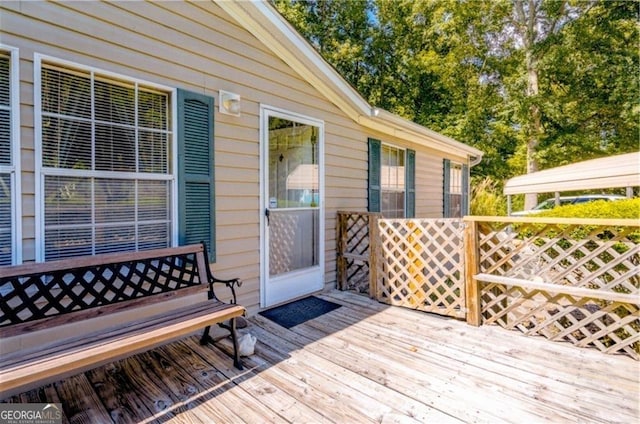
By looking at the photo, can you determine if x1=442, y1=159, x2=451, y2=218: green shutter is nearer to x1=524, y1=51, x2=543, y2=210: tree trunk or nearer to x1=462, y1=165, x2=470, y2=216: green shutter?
x1=462, y1=165, x2=470, y2=216: green shutter

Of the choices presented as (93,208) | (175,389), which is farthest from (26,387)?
(93,208)

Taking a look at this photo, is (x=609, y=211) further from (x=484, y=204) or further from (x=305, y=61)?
(x=484, y=204)

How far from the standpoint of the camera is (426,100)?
51.9 ft

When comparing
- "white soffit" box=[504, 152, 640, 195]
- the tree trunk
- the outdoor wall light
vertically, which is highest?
the tree trunk

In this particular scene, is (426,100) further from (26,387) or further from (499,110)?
(26,387)

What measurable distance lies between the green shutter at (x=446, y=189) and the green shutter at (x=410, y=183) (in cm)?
174

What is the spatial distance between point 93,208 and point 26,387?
4.09 ft

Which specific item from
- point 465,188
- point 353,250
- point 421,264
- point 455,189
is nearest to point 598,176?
point 421,264

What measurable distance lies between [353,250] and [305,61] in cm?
244

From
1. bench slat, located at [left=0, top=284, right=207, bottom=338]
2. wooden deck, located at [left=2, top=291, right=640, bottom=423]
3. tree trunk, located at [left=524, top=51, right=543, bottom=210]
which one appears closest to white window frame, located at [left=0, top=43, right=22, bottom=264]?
bench slat, located at [left=0, top=284, right=207, bottom=338]

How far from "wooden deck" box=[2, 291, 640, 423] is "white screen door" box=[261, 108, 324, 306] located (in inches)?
37.0

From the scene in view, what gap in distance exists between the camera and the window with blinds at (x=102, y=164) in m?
2.37

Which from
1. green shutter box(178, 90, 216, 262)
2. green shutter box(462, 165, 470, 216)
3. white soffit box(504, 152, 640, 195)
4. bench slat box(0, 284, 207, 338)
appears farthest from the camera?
green shutter box(462, 165, 470, 216)

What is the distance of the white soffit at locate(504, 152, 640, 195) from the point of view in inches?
155
